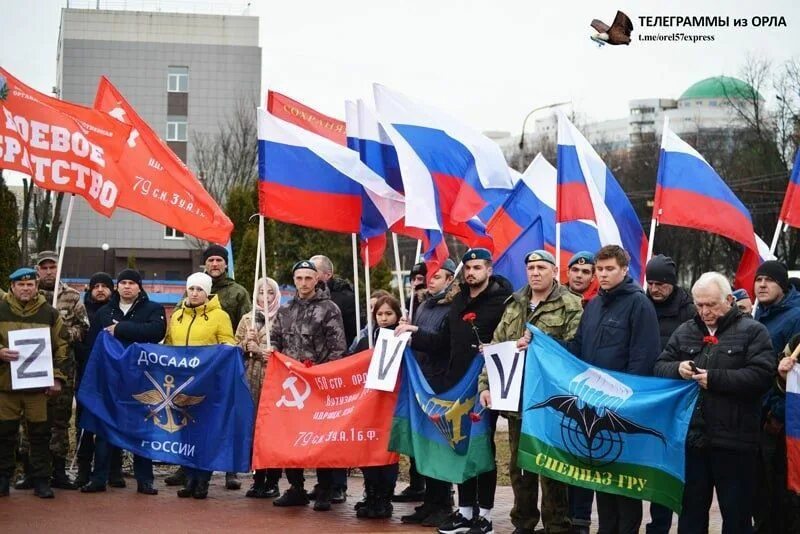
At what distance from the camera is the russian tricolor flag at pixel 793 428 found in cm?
800

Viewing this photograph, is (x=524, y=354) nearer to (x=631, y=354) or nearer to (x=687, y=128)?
(x=631, y=354)

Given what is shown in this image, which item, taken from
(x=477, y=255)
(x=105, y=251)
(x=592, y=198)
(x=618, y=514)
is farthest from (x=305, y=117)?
(x=105, y=251)

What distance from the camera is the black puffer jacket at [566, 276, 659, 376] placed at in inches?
→ 332

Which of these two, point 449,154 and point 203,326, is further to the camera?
point 203,326

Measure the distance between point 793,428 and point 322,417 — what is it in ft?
14.4

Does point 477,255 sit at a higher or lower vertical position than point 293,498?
higher

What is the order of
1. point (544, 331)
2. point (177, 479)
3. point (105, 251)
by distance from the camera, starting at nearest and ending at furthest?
point (544, 331) → point (177, 479) → point (105, 251)

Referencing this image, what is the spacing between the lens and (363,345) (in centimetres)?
1146

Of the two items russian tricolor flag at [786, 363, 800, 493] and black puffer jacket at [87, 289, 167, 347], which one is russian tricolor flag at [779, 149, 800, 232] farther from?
black puffer jacket at [87, 289, 167, 347]

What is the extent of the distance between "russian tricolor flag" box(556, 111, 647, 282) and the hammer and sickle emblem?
288 cm

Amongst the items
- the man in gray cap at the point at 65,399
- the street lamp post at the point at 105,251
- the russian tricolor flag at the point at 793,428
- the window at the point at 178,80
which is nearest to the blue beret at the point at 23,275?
the man in gray cap at the point at 65,399

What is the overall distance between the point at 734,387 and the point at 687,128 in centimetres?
11030

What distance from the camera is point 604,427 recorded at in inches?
332

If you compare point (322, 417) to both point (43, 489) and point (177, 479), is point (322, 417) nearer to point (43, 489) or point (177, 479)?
point (177, 479)
